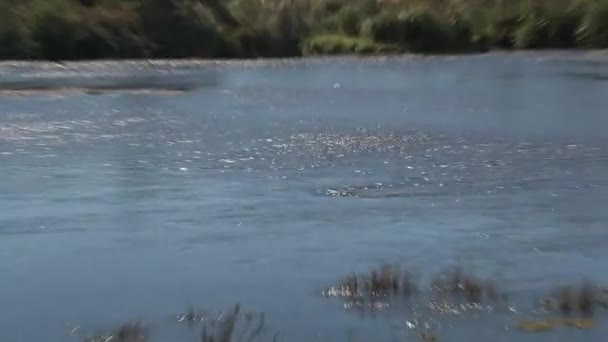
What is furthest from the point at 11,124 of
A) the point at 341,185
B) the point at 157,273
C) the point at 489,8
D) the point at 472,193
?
the point at 489,8

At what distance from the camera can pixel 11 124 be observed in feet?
74.5

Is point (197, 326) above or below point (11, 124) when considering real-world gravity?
below

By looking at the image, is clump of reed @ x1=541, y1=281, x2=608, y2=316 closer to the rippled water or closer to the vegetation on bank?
the rippled water

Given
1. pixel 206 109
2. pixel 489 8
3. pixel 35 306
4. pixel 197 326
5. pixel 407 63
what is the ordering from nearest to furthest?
pixel 197 326 → pixel 35 306 → pixel 206 109 → pixel 407 63 → pixel 489 8

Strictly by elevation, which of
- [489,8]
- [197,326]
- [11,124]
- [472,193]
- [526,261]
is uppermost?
[489,8]

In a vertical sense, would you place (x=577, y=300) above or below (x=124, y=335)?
above

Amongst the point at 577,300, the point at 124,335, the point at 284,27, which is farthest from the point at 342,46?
the point at 124,335

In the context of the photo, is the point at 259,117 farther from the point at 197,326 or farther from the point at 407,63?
the point at 407,63

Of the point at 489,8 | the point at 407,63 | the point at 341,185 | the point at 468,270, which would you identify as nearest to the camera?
the point at 468,270

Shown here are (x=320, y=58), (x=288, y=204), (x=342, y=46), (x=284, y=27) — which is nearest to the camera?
(x=288, y=204)

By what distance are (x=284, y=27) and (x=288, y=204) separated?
3728 centimetres

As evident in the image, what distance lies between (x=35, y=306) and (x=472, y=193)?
6.07m

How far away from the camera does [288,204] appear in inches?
542

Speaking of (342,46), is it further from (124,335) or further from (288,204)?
(124,335)
